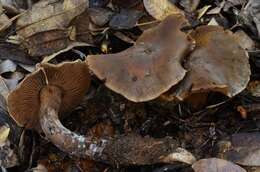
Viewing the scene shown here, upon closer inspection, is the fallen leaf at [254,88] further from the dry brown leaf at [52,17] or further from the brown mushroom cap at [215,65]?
the dry brown leaf at [52,17]

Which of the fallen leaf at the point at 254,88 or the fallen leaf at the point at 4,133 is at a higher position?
the fallen leaf at the point at 254,88

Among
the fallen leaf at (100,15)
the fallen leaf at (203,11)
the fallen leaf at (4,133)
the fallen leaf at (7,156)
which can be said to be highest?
the fallen leaf at (203,11)

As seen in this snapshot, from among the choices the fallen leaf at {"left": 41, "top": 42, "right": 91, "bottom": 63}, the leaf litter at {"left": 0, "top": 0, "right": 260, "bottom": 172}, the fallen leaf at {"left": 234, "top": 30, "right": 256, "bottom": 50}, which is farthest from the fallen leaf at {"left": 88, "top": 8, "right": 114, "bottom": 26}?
the fallen leaf at {"left": 234, "top": 30, "right": 256, "bottom": 50}

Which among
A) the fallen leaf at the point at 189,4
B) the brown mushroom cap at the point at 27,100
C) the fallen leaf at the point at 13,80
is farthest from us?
the fallen leaf at the point at 189,4

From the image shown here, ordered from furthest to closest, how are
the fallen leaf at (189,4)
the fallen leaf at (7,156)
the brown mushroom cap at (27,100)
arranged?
the fallen leaf at (189,4)
the fallen leaf at (7,156)
the brown mushroom cap at (27,100)

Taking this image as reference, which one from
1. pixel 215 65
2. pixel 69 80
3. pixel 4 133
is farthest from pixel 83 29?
pixel 215 65

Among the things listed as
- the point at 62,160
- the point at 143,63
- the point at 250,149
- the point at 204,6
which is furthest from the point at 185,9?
the point at 62,160

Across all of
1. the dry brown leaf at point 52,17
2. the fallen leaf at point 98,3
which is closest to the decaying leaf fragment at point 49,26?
the dry brown leaf at point 52,17
